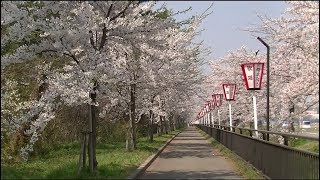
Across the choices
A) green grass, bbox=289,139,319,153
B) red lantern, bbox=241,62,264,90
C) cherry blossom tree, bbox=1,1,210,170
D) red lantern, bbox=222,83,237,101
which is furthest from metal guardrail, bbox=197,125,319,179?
red lantern, bbox=222,83,237,101

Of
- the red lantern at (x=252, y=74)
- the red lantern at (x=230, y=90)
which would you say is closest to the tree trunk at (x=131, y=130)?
the red lantern at (x=230, y=90)

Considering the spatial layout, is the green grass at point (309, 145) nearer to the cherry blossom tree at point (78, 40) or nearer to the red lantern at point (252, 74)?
the red lantern at point (252, 74)

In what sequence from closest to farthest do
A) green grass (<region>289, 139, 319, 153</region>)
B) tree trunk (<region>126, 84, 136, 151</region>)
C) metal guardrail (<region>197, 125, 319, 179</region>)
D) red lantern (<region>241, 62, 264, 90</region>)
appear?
metal guardrail (<region>197, 125, 319, 179</region>), green grass (<region>289, 139, 319, 153</region>), red lantern (<region>241, 62, 264, 90</region>), tree trunk (<region>126, 84, 136, 151</region>)

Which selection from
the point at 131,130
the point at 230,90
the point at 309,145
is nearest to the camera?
the point at 309,145

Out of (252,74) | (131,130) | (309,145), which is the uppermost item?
(252,74)

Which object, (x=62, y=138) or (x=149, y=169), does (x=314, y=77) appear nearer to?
(x=149, y=169)

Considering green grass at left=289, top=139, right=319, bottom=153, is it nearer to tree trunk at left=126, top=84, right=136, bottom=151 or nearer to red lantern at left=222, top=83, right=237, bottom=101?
red lantern at left=222, top=83, right=237, bottom=101

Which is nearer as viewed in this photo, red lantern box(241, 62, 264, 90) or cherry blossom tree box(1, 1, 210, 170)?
cherry blossom tree box(1, 1, 210, 170)

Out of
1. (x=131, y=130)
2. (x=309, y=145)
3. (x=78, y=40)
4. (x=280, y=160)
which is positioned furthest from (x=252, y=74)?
(x=131, y=130)

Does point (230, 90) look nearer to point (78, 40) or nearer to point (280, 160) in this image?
point (78, 40)

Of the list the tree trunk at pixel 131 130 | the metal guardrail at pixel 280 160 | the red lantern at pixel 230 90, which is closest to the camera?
the metal guardrail at pixel 280 160

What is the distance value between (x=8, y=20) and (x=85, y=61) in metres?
2.01

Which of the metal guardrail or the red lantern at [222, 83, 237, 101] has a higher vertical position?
the red lantern at [222, 83, 237, 101]

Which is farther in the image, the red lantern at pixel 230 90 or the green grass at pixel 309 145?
the red lantern at pixel 230 90
